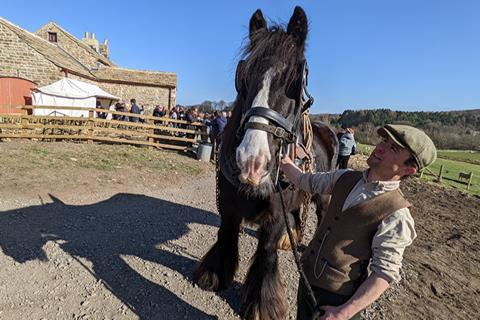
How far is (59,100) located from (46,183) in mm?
10510

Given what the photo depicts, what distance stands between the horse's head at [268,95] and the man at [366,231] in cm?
49

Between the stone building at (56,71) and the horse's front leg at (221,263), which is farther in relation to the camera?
the stone building at (56,71)

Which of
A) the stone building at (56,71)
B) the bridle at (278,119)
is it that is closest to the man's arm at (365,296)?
the bridle at (278,119)

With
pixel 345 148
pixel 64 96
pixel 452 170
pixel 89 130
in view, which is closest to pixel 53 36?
pixel 64 96

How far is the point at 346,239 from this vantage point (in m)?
1.71

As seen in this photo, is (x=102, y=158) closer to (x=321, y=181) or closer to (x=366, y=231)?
(x=321, y=181)

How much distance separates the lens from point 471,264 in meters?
5.37

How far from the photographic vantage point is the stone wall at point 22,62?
639 inches

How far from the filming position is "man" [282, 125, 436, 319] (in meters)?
1.50

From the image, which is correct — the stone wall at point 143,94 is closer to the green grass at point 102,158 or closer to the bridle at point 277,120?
the green grass at point 102,158

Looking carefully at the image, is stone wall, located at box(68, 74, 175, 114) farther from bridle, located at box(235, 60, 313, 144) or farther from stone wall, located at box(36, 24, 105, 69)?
bridle, located at box(235, 60, 313, 144)

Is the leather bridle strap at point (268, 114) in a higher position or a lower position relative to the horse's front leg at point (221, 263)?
higher

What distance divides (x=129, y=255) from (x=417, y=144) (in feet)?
11.8

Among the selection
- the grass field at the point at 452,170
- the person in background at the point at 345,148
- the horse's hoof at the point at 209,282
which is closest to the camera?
the horse's hoof at the point at 209,282
